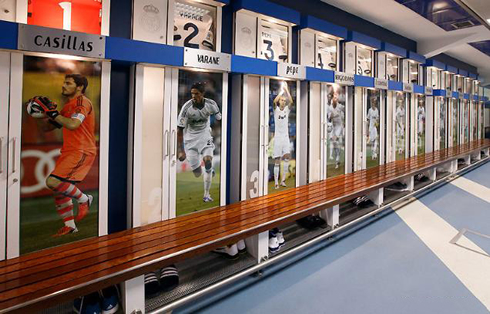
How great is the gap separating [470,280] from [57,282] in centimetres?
316

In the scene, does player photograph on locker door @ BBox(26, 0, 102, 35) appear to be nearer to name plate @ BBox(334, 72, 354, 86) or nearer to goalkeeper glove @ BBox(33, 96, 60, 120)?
goalkeeper glove @ BBox(33, 96, 60, 120)

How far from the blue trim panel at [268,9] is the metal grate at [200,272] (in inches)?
98.3

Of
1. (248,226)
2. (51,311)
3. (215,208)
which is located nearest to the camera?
(51,311)

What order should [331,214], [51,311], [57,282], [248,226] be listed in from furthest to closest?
[331,214]
[248,226]
[51,311]
[57,282]

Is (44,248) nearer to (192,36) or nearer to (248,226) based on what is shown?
(248,226)

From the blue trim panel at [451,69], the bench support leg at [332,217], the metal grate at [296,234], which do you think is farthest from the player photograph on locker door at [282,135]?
the blue trim panel at [451,69]

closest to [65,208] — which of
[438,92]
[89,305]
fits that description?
[89,305]

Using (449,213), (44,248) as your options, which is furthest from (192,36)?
(449,213)

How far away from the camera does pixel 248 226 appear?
8.27 ft

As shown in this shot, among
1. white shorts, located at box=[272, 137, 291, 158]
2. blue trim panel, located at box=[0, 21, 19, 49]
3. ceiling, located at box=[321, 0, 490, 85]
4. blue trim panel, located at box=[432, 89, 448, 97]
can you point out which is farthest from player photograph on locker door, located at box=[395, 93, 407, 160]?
blue trim panel, located at box=[0, 21, 19, 49]

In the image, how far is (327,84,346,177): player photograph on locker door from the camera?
445 centimetres

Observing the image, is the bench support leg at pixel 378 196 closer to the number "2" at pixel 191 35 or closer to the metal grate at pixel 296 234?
the metal grate at pixel 296 234

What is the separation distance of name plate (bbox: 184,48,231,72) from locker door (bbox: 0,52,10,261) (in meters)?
1.26

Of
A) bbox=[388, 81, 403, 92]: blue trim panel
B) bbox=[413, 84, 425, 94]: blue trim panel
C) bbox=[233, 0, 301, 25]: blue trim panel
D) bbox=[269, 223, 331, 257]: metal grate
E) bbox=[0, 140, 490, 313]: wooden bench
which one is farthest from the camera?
bbox=[413, 84, 425, 94]: blue trim panel
